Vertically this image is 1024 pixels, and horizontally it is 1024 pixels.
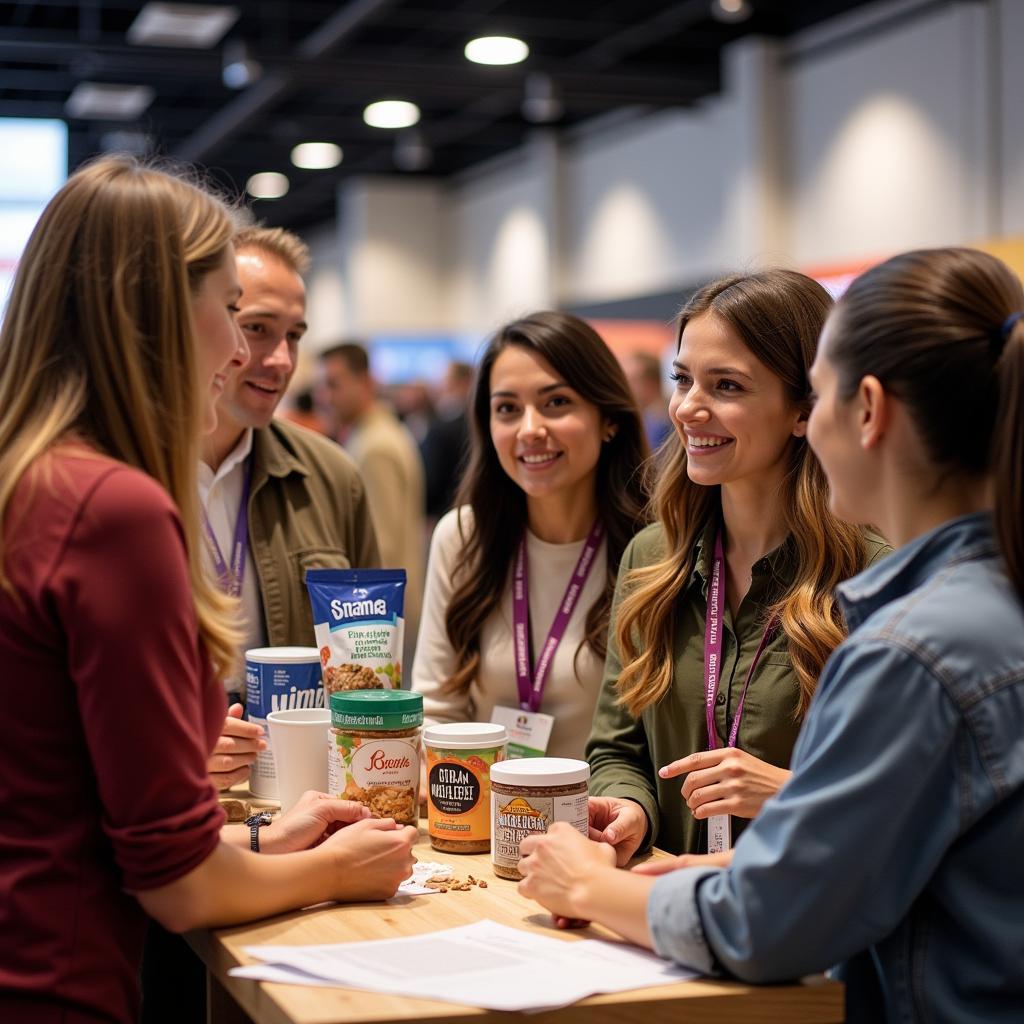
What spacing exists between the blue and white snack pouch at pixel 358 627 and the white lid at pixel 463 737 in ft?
0.72

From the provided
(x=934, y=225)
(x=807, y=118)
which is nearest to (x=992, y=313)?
(x=934, y=225)

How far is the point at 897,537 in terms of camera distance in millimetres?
1512

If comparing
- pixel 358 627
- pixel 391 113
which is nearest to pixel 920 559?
pixel 358 627

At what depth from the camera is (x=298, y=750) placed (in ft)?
7.05

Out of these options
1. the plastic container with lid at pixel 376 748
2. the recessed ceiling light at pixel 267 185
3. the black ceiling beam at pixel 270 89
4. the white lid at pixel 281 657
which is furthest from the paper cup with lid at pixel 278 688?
the recessed ceiling light at pixel 267 185

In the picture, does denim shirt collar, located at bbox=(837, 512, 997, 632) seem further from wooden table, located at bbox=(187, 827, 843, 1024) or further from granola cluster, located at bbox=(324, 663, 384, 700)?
granola cluster, located at bbox=(324, 663, 384, 700)

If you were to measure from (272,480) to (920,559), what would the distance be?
70.7 inches

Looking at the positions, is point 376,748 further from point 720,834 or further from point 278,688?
point 720,834

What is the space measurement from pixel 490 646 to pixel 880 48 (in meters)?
6.65

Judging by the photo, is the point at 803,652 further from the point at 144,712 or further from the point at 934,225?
the point at 934,225

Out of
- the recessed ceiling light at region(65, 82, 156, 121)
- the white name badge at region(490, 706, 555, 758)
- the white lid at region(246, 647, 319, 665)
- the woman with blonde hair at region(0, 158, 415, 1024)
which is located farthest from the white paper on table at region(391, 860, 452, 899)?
the recessed ceiling light at region(65, 82, 156, 121)

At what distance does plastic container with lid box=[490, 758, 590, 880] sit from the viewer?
1.83 m

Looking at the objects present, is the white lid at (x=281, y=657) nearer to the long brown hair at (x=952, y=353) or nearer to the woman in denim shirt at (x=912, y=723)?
the woman in denim shirt at (x=912, y=723)

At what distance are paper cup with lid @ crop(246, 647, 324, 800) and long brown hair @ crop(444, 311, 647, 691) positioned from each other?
600mm
